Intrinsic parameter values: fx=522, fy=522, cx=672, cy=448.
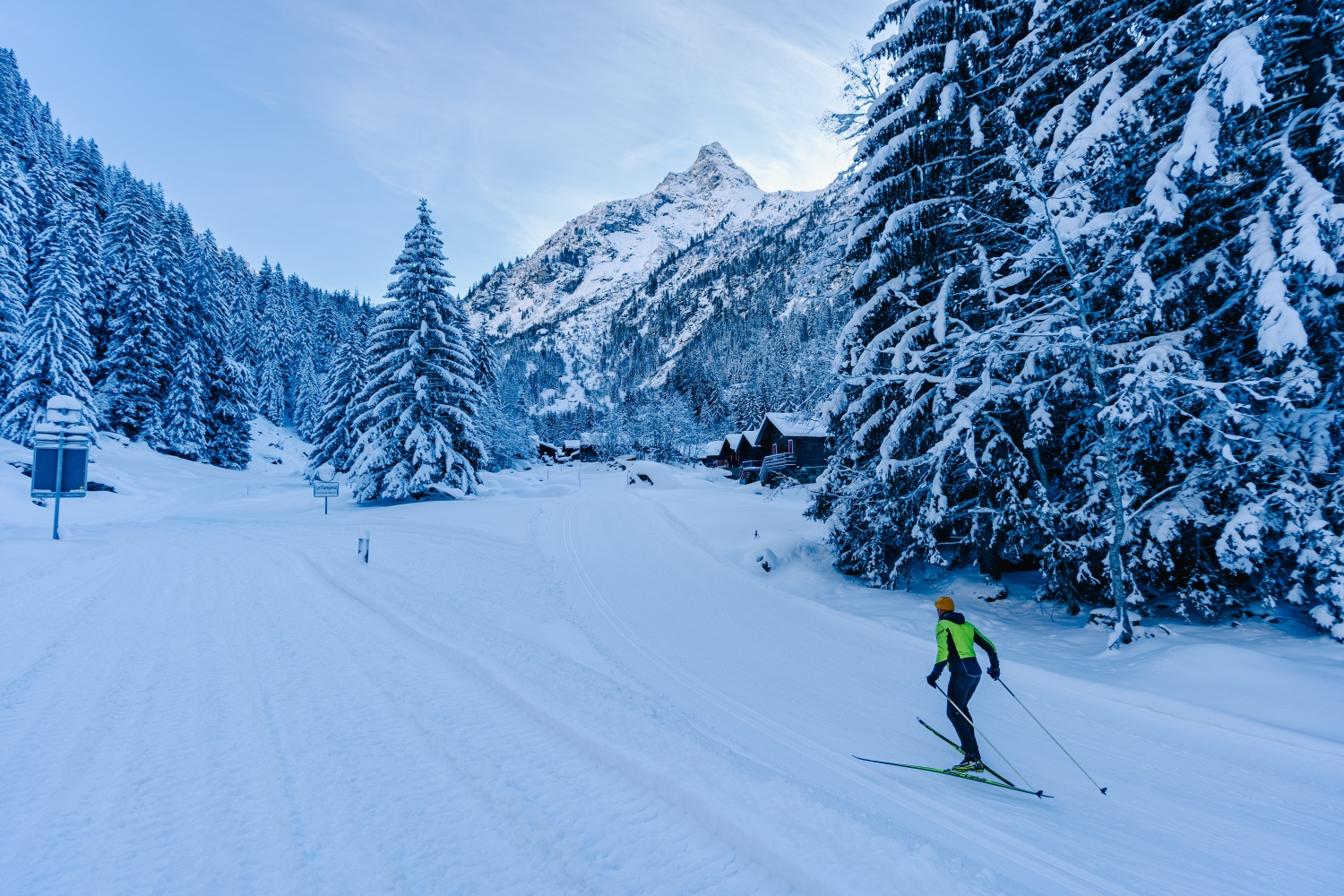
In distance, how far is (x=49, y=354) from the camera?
95.9ft

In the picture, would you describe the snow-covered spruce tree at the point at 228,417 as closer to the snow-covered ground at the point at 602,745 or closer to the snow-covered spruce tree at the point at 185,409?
the snow-covered spruce tree at the point at 185,409

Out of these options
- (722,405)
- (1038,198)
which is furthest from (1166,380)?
(722,405)

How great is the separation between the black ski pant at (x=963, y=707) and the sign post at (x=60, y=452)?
22.8m

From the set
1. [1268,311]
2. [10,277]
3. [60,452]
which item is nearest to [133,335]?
[10,277]

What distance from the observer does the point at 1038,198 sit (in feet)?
29.3

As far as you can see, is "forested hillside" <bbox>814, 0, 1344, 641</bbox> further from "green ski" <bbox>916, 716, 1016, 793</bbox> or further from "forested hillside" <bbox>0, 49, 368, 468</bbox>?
"forested hillside" <bbox>0, 49, 368, 468</bbox>

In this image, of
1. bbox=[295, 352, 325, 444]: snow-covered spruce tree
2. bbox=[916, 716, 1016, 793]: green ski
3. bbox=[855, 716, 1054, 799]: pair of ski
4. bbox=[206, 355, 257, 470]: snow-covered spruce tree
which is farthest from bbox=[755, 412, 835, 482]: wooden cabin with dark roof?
bbox=[295, 352, 325, 444]: snow-covered spruce tree

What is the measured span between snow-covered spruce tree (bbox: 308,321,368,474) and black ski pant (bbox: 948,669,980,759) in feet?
127

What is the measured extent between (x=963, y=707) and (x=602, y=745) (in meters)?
4.03

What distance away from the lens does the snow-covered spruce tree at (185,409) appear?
37594 mm

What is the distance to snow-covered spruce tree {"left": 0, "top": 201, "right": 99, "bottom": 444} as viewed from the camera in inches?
1141

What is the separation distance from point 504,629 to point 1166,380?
11045 mm

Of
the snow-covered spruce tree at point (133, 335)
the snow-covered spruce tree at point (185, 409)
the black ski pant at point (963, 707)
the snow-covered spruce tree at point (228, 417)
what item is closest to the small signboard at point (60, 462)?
the black ski pant at point (963, 707)

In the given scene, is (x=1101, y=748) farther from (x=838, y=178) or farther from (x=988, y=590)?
(x=838, y=178)
